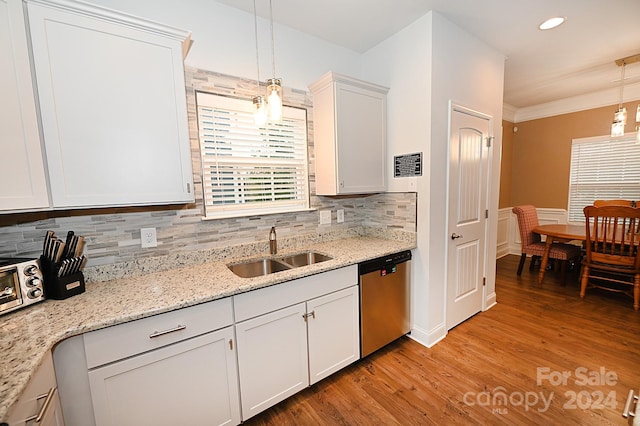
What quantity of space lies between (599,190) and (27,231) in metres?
6.48

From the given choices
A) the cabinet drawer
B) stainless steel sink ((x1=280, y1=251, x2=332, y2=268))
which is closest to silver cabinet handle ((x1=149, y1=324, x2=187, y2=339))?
the cabinet drawer

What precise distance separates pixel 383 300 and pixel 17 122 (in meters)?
2.30

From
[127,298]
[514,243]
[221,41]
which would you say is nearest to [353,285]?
[127,298]

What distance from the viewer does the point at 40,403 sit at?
2.77 feet

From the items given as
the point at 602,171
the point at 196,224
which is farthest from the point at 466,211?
the point at 602,171

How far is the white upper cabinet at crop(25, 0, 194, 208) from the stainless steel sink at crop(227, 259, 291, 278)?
26.7 inches

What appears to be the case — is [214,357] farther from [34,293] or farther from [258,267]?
[34,293]

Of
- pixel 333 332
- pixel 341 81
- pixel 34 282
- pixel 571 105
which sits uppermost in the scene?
pixel 571 105

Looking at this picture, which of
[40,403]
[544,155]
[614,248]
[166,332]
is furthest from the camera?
[544,155]

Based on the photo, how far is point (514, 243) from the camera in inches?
190

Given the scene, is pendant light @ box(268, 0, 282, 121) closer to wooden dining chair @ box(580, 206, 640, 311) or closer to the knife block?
the knife block

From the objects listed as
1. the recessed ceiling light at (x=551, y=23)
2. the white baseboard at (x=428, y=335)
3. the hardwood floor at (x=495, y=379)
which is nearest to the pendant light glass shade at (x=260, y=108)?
the hardwood floor at (x=495, y=379)

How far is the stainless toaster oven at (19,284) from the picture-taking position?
43.0 inches

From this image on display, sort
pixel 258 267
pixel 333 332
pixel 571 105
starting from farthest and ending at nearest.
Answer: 1. pixel 571 105
2. pixel 258 267
3. pixel 333 332
